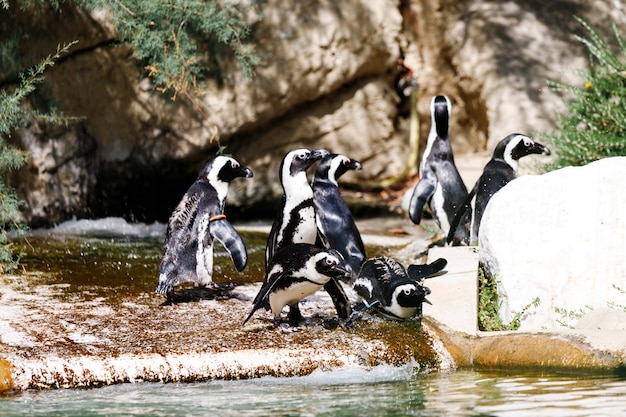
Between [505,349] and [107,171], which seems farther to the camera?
[107,171]

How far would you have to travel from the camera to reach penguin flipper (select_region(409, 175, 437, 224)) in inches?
281

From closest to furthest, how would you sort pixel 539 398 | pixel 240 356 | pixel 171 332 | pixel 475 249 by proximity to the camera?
1. pixel 539 398
2. pixel 240 356
3. pixel 171 332
4. pixel 475 249

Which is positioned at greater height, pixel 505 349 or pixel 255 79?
pixel 255 79

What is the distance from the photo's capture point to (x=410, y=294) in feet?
17.0

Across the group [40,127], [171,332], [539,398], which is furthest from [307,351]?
[40,127]

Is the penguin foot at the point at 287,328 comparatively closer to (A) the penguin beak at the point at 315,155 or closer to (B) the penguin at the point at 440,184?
(A) the penguin beak at the point at 315,155

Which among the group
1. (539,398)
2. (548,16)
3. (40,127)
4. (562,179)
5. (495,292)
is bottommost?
(539,398)

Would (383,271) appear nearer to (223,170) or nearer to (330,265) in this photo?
Answer: (330,265)

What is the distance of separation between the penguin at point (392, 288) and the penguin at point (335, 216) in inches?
18.8

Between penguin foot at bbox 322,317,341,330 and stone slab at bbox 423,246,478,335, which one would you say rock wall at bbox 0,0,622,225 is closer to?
penguin foot at bbox 322,317,341,330

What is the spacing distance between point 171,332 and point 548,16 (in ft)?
24.3

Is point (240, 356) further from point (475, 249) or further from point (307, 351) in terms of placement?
point (475, 249)

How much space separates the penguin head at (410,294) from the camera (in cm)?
517

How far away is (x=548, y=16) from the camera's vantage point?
11008mm
